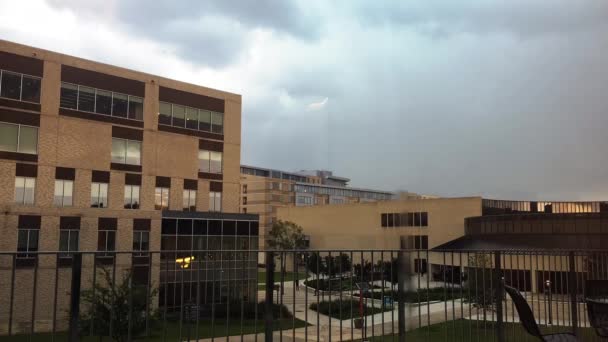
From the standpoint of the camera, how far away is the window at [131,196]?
41125 millimetres

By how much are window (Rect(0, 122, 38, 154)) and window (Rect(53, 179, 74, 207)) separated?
9.23 ft

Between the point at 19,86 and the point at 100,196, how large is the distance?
31.3ft

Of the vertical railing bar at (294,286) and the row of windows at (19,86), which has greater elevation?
the row of windows at (19,86)

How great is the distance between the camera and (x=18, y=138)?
1407 inches

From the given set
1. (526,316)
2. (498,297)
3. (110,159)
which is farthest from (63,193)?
(526,316)

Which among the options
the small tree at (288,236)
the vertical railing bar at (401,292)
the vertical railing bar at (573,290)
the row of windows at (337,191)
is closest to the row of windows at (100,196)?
the small tree at (288,236)

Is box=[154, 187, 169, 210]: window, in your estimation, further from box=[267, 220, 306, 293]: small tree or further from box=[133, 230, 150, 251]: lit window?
box=[267, 220, 306, 293]: small tree

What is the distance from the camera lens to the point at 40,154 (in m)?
36.6

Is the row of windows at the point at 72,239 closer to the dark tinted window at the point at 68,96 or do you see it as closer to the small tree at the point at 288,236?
the dark tinted window at the point at 68,96

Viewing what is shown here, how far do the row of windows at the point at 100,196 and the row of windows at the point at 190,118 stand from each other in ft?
18.4

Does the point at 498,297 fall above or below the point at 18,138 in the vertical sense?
below

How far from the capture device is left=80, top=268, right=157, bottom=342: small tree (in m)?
4.92

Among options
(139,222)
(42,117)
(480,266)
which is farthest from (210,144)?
(480,266)

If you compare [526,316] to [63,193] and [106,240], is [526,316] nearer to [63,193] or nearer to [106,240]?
[106,240]
